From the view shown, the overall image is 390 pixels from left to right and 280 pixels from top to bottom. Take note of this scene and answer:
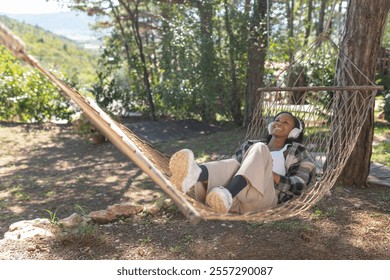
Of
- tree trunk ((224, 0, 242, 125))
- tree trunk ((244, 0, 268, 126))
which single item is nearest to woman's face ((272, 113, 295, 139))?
tree trunk ((244, 0, 268, 126))

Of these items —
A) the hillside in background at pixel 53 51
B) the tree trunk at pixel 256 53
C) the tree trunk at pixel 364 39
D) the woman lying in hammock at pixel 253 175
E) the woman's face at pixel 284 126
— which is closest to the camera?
the woman lying in hammock at pixel 253 175

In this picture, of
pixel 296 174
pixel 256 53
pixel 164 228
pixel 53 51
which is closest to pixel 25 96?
pixel 256 53

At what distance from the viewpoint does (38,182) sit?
3.87 m

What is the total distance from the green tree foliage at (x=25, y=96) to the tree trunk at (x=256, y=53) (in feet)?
9.44

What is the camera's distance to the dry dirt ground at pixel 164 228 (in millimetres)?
2273

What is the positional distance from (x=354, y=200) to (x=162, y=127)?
3613 millimetres

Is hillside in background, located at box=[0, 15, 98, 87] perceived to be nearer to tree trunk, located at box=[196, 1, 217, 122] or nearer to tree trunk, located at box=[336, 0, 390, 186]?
tree trunk, located at box=[196, 1, 217, 122]

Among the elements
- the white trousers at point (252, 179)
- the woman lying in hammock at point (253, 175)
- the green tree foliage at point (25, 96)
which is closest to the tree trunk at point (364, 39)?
the woman lying in hammock at point (253, 175)

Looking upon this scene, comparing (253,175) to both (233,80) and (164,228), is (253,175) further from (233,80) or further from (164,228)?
(233,80)

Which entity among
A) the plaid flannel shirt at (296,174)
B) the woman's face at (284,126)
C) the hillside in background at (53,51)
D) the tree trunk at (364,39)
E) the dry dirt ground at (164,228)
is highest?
the hillside in background at (53,51)

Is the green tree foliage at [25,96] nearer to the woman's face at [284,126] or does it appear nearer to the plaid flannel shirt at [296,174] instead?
the woman's face at [284,126]

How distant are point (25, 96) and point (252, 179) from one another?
17.4ft
